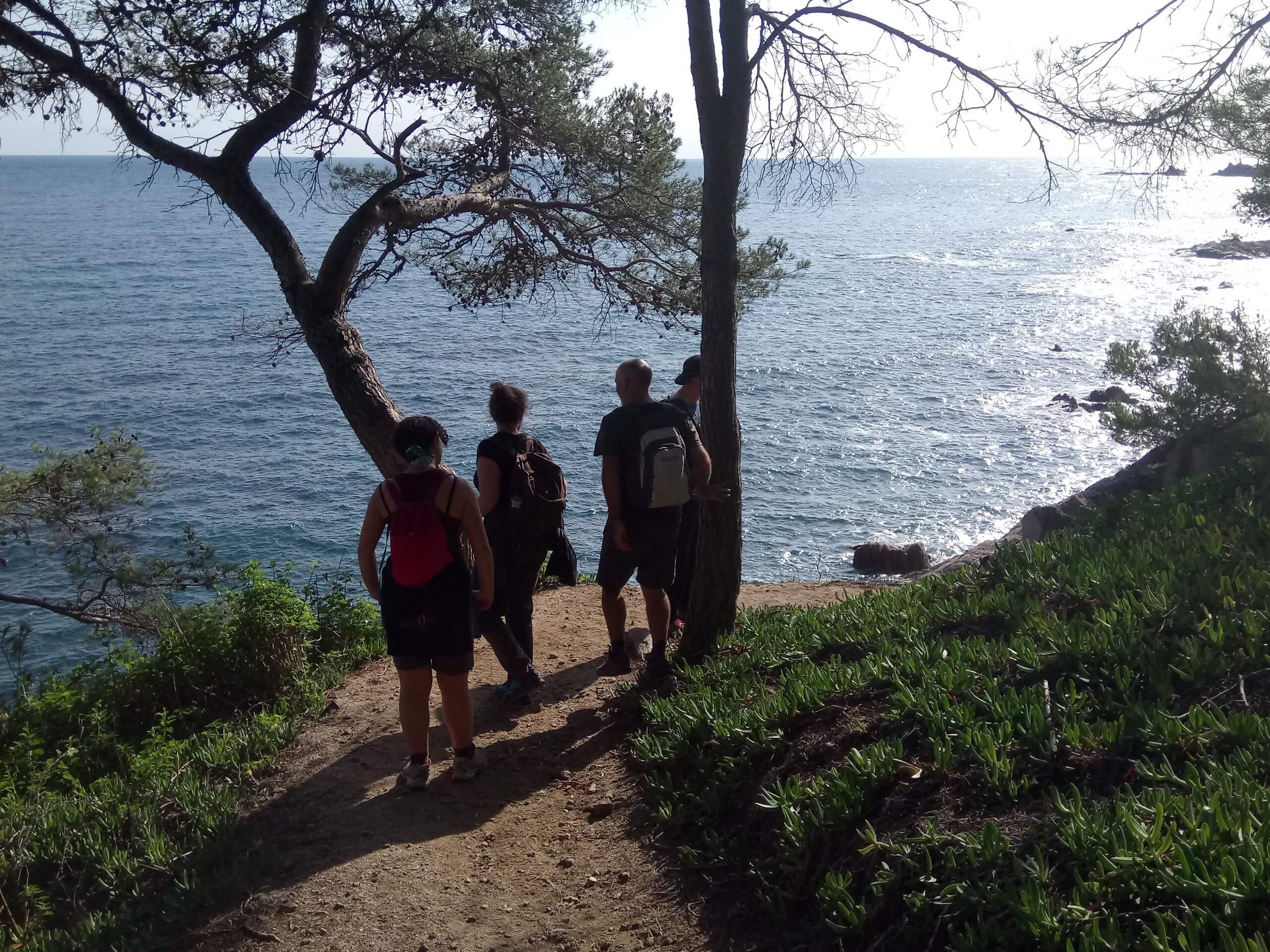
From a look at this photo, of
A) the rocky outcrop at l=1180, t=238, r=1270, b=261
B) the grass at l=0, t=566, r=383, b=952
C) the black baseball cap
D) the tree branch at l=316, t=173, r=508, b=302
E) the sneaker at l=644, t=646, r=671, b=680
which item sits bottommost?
the grass at l=0, t=566, r=383, b=952

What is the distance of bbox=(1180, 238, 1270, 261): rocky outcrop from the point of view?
61.8 metres

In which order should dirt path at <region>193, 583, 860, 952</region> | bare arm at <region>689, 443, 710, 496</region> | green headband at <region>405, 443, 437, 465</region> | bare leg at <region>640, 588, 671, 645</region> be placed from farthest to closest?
bare leg at <region>640, 588, 671, 645</region> → bare arm at <region>689, 443, 710, 496</region> → green headband at <region>405, 443, 437, 465</region> → dirt path at <region>193, 583, 860, 952</region>

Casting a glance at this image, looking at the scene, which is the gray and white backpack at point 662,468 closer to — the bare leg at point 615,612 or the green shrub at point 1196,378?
the bare leg at point 615,612

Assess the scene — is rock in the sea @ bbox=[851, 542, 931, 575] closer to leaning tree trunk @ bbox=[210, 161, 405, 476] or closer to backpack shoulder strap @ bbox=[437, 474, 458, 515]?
leaning tree trunk @ bbox=[210, 161, 405, 476]

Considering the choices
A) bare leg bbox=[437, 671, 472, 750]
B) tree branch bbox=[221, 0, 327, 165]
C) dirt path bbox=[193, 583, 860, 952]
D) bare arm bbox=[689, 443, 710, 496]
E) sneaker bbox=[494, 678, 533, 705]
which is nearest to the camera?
dirt path bbox=[193, 583, 860, 952]

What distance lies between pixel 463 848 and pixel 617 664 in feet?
7.26

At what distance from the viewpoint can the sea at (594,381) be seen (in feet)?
76.4

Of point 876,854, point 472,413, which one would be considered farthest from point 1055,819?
point 472,413

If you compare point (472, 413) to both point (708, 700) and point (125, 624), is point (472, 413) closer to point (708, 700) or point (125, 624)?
point (125, 624)

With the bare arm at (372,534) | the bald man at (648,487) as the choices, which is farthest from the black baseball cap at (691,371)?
the bare arm at (372,534)

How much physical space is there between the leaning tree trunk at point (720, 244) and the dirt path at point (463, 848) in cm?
124

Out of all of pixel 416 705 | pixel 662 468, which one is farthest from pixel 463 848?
pixel 662 468

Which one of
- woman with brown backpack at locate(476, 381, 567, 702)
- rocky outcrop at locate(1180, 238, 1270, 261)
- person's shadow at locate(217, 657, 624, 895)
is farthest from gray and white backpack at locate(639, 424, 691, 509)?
rocky outcrop at locate(1180, 238, 1270, 261)

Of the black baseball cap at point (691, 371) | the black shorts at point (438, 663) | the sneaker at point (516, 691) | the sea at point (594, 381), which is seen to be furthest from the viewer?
the sea at point (594, 381)
